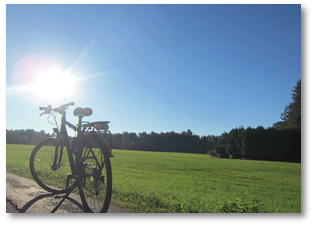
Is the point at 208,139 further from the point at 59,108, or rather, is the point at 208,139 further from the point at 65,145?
the point at 59,108

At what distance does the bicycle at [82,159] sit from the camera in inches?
115

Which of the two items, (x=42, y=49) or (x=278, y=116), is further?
(x=278, y=116)

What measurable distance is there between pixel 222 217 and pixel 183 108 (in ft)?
7.11

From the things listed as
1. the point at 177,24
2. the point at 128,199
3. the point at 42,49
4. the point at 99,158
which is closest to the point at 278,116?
the point at 177,24

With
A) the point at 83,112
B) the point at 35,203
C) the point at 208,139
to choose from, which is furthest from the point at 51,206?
the point at 208,139

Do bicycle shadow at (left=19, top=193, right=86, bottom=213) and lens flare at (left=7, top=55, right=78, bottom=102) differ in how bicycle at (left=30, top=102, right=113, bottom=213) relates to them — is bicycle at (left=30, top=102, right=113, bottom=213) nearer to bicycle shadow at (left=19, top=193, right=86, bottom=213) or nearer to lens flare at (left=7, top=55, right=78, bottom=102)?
bicycle shadow at (left=19, top=193, right=86, bottom=213)

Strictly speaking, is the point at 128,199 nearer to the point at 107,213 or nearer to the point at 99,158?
the point at 107,213

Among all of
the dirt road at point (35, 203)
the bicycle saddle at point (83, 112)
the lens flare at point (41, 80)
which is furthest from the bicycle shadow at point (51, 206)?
the lens flare at point (41, 80)

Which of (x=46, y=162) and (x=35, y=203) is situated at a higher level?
(x=46, y=162)

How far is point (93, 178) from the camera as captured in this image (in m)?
3.05

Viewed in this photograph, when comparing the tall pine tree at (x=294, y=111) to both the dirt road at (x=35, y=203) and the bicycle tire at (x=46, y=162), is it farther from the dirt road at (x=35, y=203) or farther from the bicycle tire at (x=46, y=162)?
the bicycle tire at (x=46, y=162)

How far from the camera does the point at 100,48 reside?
14.7 ft

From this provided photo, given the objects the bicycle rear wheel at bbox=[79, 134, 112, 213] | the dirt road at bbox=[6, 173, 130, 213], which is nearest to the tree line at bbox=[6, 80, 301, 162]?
the bicycle rear wheel at bbox=[79, 134, 112, 213]

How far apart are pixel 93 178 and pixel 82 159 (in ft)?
1.14
